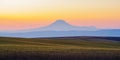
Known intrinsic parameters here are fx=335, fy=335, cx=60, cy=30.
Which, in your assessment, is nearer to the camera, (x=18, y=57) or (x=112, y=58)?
(x=18, y=57)

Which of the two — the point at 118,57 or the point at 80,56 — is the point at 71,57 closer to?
the point at 80,56

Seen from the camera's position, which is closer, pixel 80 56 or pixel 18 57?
pixel 18 57

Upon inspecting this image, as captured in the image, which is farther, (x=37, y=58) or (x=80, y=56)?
(x=80, y=56)

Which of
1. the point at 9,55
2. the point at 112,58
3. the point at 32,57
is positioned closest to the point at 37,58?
the point at 32,57

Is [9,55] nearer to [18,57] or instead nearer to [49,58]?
[18,57]

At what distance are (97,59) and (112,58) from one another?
1.90m

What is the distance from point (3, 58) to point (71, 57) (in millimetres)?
6424

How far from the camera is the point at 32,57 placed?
98.0 ft

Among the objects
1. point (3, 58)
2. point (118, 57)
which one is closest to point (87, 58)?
point (118, 57)

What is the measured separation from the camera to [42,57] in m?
30.2

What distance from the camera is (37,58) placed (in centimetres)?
2938

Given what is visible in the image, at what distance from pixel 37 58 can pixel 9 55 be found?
8.83 ft

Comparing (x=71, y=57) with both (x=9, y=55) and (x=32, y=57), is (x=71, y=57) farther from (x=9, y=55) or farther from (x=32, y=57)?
(x=9, y=55)

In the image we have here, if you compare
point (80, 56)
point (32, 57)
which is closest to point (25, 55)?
point (32, 57)
